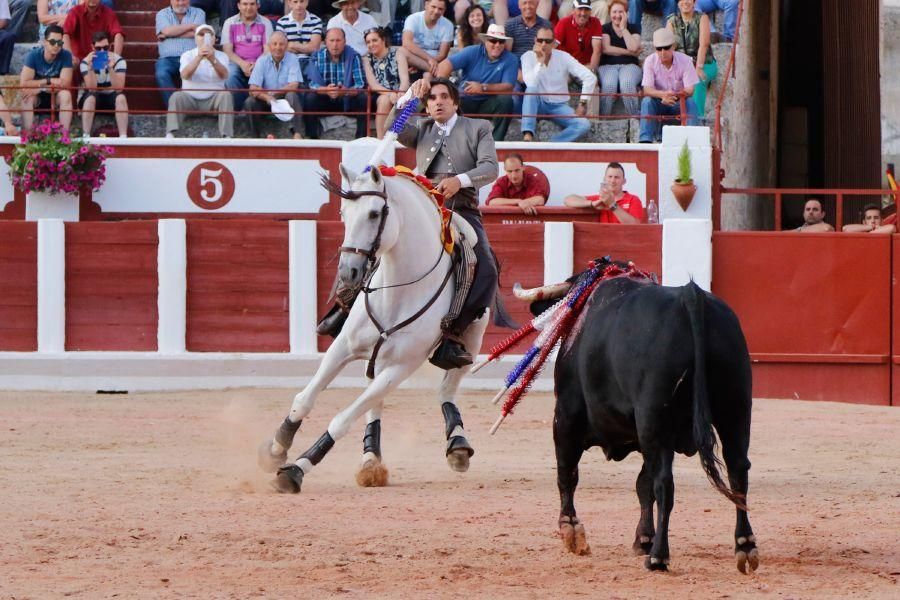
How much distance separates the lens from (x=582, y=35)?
14922mm

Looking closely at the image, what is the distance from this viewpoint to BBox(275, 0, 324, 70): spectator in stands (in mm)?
15023

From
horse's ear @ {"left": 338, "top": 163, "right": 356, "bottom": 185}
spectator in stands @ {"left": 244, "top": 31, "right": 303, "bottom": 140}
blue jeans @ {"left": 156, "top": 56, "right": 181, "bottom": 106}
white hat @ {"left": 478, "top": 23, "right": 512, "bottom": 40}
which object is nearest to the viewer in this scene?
horse's ear @ {"left": 338, "top": 163, "right": 356, "bottom": 185}

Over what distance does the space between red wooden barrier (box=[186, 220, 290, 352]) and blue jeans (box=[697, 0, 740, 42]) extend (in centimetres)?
512

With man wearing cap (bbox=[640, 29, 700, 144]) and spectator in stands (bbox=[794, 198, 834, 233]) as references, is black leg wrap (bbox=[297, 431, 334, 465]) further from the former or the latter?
man wearing cap (bbox=[640, 29, 700, 144])

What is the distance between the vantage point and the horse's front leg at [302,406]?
7.62m

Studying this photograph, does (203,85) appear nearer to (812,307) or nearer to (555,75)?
(555,75)

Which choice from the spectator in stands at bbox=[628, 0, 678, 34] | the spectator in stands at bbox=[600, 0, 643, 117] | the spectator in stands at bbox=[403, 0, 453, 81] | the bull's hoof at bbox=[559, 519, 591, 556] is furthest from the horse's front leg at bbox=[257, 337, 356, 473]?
the spectator in stands at bbox=[628, 0, 678, 34]

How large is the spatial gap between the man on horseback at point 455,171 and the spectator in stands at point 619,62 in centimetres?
641

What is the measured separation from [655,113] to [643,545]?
30.3ft

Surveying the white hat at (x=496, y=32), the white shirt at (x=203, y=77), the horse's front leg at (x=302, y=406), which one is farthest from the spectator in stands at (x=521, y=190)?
the horse's front leg at (x=302, y=406)

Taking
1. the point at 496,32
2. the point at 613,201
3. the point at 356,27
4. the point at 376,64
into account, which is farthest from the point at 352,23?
the point at 613,201

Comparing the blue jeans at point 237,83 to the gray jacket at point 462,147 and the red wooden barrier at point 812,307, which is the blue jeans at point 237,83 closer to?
the red wooden barrier at point 812,307

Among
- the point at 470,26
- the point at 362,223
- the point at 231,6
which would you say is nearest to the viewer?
the point at 362,223

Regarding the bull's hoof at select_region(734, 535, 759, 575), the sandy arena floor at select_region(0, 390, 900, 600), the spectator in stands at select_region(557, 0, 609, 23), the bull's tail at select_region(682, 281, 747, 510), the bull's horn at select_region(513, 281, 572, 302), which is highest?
the spectator in stands at select_region(557, 0, 609, 23)
